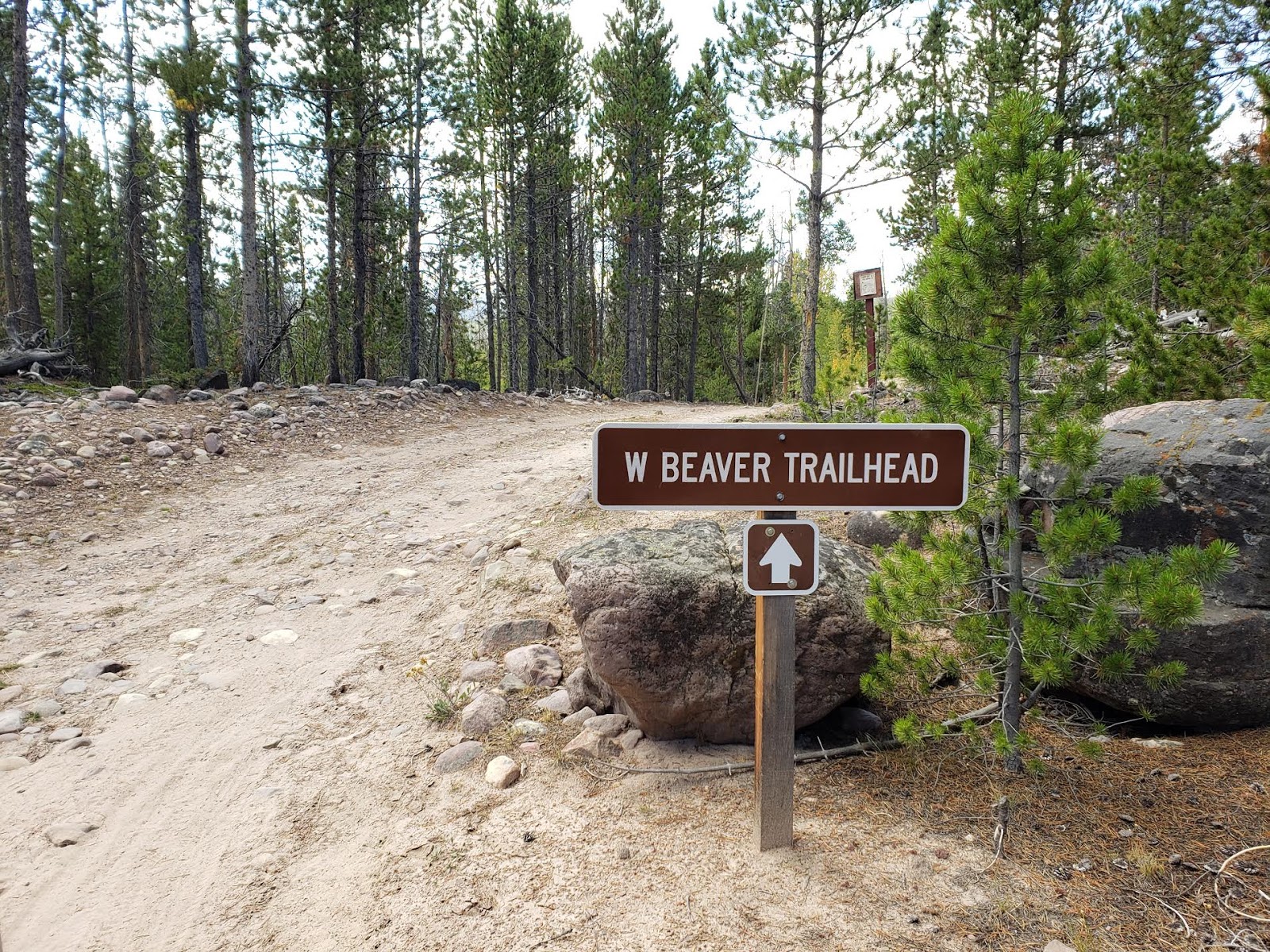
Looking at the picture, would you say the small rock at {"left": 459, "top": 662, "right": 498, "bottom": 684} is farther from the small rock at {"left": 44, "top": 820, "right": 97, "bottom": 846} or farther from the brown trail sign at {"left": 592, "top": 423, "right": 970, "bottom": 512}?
the brown trail sign at {"left": 592, "top": 423, "right": 970, "bottom": 512}

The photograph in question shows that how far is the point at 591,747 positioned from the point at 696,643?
29.2 inches

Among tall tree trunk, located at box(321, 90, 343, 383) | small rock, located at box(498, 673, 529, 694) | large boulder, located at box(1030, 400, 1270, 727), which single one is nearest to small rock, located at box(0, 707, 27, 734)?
small rock, located at box(498, 673, 529, 694)

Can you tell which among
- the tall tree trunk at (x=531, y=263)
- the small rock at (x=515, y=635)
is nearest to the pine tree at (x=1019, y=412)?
the small rock at (x=515, y=635)

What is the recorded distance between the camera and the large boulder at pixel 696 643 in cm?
323

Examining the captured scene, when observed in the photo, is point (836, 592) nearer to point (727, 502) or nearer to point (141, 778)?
point (727, 502)

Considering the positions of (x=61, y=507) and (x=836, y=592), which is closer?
(x=836, y=592)

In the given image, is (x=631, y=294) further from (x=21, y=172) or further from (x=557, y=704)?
(x=557, y=704)

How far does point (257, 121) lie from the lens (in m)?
13.3

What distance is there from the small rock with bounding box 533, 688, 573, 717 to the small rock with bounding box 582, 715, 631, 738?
159 millimetres

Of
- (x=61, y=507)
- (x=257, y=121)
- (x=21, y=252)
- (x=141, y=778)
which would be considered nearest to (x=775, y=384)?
(x=257, y=121)

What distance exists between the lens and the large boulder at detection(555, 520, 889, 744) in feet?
10.6

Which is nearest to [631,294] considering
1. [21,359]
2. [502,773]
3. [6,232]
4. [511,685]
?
[21,359]

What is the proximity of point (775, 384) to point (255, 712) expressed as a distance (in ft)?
117

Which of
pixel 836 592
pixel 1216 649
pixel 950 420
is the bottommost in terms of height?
pixel 1216 649
